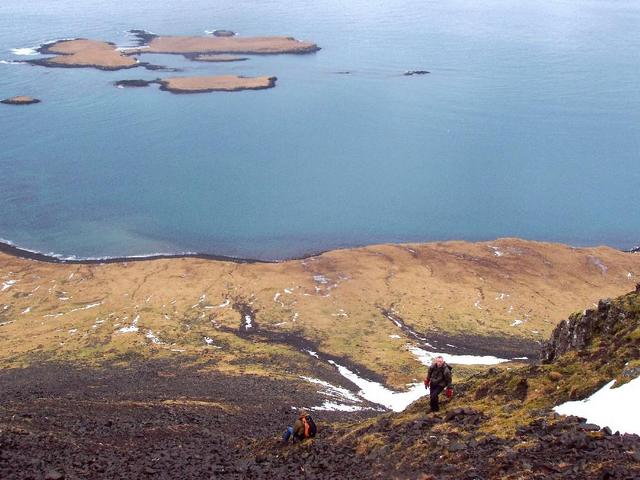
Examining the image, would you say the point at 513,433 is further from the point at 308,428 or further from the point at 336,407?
the point at 336,407

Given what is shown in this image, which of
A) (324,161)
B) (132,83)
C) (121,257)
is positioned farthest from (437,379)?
(132,83)

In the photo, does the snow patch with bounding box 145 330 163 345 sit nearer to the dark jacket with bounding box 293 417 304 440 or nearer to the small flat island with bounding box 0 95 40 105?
the dark jacket with bounding box 293 417 304 440

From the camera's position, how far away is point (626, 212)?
378ft

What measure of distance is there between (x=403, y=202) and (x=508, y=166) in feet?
93.6

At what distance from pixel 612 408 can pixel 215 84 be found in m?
180

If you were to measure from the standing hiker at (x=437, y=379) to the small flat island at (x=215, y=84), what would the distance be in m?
167

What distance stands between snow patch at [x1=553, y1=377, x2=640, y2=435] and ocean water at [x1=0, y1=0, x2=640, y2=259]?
77.1m

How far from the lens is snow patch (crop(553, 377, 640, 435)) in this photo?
19.9 m

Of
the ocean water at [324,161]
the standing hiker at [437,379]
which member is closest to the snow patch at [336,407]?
the standing hiker at [437,379]

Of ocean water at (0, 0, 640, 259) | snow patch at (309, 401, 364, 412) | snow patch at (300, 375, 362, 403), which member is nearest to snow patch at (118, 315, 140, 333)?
snow patch at (300, 375, 362, 403)

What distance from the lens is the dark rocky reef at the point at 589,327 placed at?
2766 cm

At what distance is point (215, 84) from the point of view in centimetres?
18775

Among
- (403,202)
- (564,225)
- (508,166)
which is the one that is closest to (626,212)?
(564,225)

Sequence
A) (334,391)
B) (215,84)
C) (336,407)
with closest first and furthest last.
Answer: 1. (336,407)
2. (334,391)
3. (215,84)
